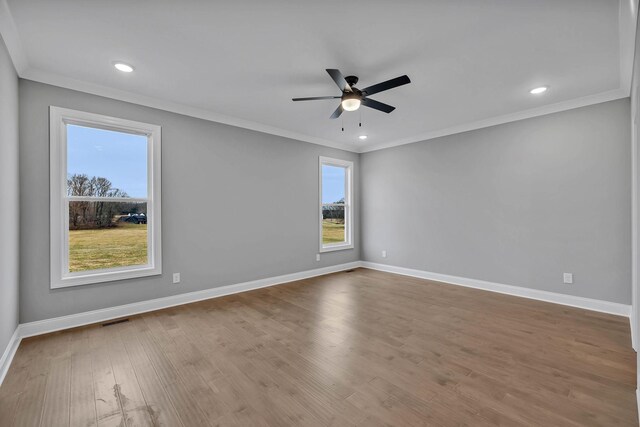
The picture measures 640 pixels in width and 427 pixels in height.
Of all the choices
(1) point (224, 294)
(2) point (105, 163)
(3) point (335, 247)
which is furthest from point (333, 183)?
(2) point (105, 163)

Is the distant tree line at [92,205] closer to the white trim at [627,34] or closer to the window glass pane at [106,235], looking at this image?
the window glass pane at [106,235]

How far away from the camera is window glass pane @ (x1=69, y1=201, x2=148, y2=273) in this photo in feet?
10.4

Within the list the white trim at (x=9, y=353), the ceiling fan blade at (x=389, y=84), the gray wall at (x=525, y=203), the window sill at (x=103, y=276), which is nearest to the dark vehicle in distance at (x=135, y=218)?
the window sill at (x=103, y=276)

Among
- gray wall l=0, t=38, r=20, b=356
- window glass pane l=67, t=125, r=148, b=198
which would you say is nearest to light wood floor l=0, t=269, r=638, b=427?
gray wall l=0, t=38, r=20, b=356

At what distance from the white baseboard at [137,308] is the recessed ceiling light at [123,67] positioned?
2655 mm

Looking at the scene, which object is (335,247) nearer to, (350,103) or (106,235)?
(350,103)

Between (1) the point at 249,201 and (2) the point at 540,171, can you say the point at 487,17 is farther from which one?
(1) the point at 249,201

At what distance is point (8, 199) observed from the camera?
2418 mm

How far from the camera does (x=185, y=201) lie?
3.88 m

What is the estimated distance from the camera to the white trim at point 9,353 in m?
2.15

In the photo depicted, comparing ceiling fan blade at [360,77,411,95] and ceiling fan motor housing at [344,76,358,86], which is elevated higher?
ceiling fan motor housing at [344,76,358,86]

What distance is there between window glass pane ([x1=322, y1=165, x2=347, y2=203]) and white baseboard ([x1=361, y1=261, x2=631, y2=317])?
1863 mm

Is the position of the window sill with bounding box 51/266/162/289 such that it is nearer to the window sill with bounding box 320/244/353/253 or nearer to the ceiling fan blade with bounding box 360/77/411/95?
the window sill with bounding box 320/244/353/253

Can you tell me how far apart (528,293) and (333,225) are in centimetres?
350
